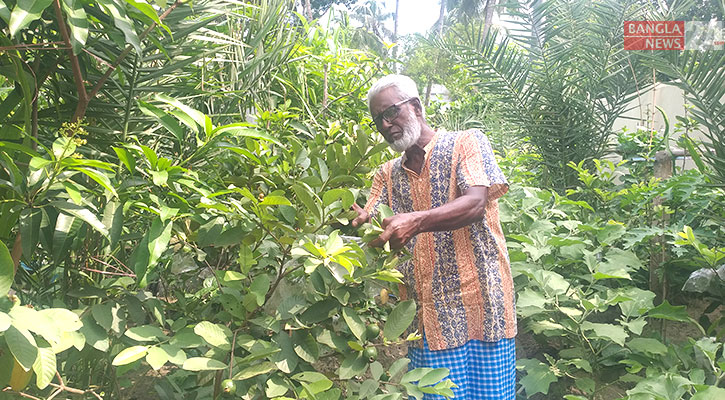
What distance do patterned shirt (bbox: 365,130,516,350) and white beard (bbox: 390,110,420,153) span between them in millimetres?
85

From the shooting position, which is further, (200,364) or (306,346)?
(306,346)

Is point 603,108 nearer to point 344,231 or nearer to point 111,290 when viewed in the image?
point 344,231

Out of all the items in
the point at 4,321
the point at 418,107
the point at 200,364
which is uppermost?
the point at 418,107

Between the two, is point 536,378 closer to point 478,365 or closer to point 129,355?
point 478,365

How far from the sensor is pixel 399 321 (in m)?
1.25

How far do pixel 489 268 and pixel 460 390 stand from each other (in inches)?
17.6

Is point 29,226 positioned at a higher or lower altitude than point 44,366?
higher

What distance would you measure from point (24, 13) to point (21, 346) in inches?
18.9

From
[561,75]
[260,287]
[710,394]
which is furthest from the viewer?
[561,75]

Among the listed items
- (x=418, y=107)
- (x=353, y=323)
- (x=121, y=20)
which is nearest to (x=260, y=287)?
(x=353, y=323)

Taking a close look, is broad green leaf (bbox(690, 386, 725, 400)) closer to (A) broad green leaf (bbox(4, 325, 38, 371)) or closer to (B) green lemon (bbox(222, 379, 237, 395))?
(B) green lemon (bbox(222, 379, 237, 395))

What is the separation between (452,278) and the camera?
1747 mm

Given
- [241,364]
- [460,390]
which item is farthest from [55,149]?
[460,390]

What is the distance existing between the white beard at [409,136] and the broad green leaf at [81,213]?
3.59 ft
